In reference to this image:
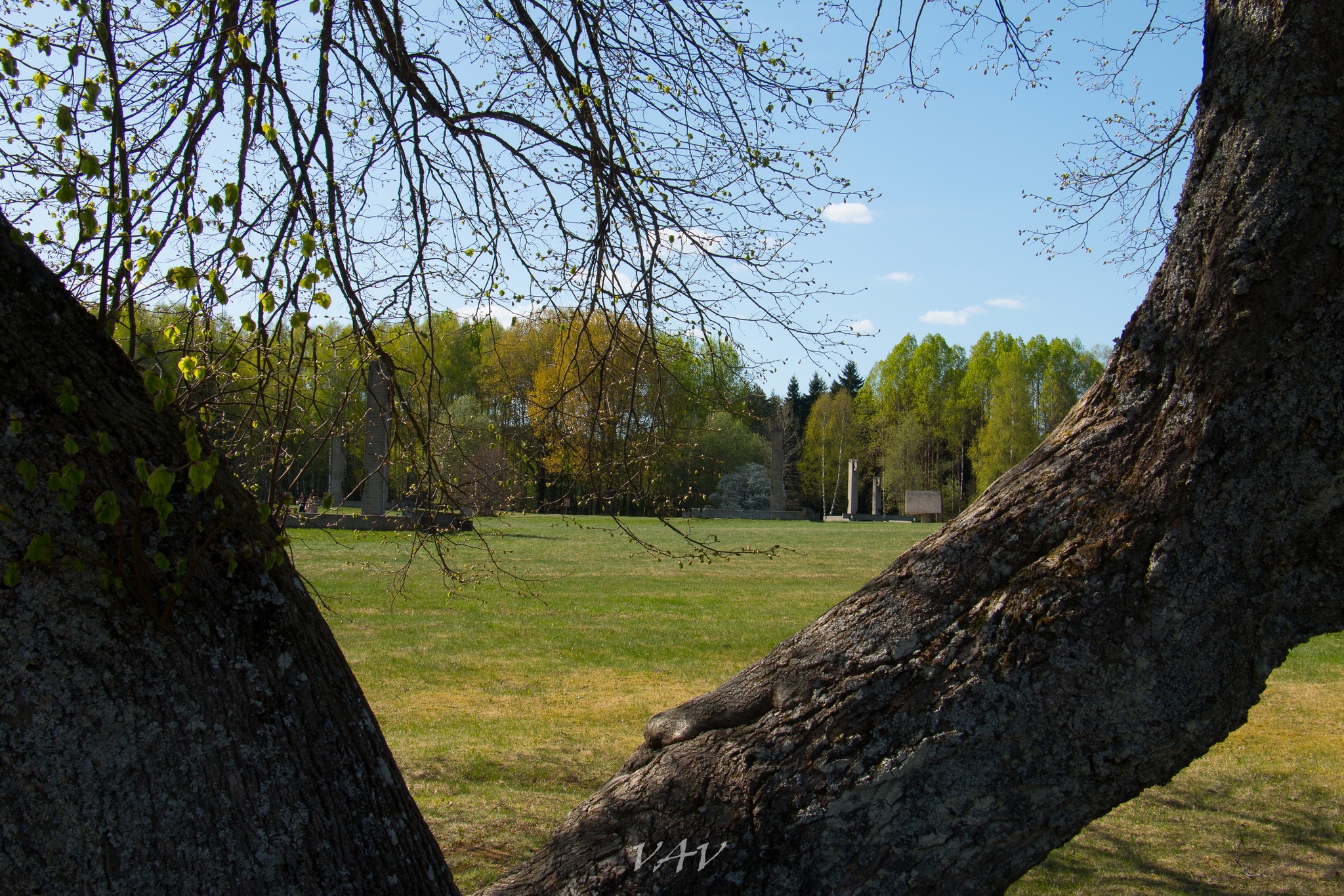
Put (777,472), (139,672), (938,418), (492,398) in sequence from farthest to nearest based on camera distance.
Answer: (938,418) < (777,472) < (492,398) < (139,672)

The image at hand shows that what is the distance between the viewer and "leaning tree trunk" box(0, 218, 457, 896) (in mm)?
1453

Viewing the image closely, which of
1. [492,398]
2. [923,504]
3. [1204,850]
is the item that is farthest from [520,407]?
[923,504]

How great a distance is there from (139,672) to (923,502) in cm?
5104

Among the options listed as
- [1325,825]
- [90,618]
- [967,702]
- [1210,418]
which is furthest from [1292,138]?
[1325,825]

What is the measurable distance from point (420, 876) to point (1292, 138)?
7.17 feet

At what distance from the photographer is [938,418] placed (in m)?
59.8

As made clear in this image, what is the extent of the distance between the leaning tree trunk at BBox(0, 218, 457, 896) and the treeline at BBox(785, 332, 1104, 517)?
51.6 m

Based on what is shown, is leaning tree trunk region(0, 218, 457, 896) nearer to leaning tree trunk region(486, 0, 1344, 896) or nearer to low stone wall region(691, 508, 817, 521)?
leaning tree trunk region(486, 0, 1344, 896)

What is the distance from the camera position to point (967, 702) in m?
1.86

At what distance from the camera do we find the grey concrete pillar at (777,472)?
151ft

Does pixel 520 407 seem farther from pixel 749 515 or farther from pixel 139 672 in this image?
pixel 749 515

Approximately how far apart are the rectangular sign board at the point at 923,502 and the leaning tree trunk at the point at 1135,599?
49.7 m

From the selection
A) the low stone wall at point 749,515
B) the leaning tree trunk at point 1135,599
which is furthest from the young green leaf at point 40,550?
the low stone wall at point 749,515

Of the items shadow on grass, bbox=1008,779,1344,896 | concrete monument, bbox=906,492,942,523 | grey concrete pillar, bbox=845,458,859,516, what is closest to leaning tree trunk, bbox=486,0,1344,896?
shadow on grass, bbox=1008,779,1344,896
